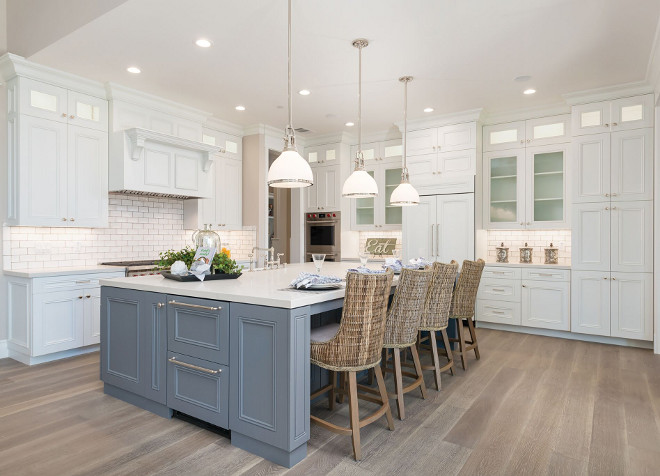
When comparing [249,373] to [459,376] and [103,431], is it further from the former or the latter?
[459,376]

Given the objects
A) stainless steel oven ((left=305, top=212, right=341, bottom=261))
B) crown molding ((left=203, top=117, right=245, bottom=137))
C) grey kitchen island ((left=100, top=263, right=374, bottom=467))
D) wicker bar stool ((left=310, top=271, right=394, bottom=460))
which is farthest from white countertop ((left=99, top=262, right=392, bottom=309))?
stainless steel oven ((left=305, top=212, right=341, bottom=261))

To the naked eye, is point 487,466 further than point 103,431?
No

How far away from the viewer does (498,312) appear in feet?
18.0

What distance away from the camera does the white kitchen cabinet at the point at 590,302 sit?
4.77 metres

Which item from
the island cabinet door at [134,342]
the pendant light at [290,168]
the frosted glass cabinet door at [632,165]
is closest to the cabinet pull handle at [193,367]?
the island cabinet door at [134,342]

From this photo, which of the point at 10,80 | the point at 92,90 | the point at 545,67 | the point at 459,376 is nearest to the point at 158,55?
the point at 92,90

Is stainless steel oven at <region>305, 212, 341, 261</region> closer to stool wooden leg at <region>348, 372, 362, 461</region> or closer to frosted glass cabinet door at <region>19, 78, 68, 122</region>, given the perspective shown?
frosted glass cabinet door at <region>19, 78, 68, 122</region>

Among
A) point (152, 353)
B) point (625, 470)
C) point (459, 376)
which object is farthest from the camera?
point (459, 376)

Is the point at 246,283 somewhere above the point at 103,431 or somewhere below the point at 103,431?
above

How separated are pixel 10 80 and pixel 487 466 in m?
5.17

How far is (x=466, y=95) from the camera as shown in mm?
4891

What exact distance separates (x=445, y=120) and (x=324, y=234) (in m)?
2.56

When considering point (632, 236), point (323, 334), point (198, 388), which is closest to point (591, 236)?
point (632, 236)

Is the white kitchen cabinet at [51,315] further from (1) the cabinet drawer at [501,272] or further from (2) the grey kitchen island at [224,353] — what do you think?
(1) the cabinet drawer at [501,272]
